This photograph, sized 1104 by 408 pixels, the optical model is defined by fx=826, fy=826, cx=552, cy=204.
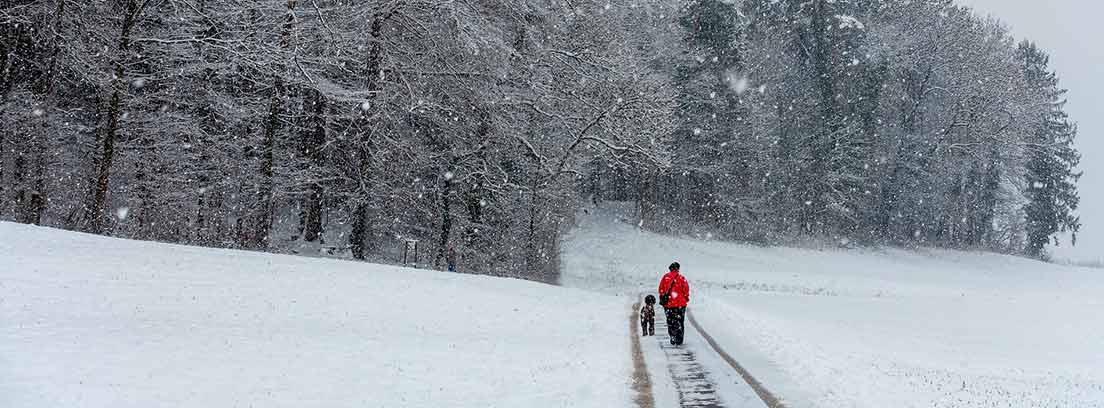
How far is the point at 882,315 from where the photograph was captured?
31328 mm

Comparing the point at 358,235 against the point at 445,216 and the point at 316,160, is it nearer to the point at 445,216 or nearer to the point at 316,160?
the point at 316,160

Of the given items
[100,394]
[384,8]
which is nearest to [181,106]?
[384,8]

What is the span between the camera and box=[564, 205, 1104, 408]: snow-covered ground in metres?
14.6

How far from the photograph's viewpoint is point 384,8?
82.8 ft

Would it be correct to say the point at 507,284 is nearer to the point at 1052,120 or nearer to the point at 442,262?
the point at 442,262

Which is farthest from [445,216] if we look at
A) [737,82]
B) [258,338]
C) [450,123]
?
[737,82]

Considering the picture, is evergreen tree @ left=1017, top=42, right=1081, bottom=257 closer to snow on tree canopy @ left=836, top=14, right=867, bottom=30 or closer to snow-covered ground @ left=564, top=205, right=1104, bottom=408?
snow-covered ground @ left=564, top=205, right=1104, bottom=408

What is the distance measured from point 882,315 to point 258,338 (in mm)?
25554

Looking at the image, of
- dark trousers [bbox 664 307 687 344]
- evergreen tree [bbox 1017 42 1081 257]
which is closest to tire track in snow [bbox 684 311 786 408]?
dark trousers [bbox 664 307 687 344]

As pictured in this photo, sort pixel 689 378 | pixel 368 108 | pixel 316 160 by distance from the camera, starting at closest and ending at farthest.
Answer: pixel 689 378, pixel 368 108, pixel 316 160

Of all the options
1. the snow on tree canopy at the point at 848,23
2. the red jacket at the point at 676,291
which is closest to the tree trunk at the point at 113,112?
the red jacket at the point at 676,291

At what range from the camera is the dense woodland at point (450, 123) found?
22.9m

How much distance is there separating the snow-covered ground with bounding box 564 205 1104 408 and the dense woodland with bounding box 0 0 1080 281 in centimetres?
408

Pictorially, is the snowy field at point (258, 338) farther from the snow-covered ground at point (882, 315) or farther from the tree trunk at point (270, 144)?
the tree trunk at point (270, 144)
